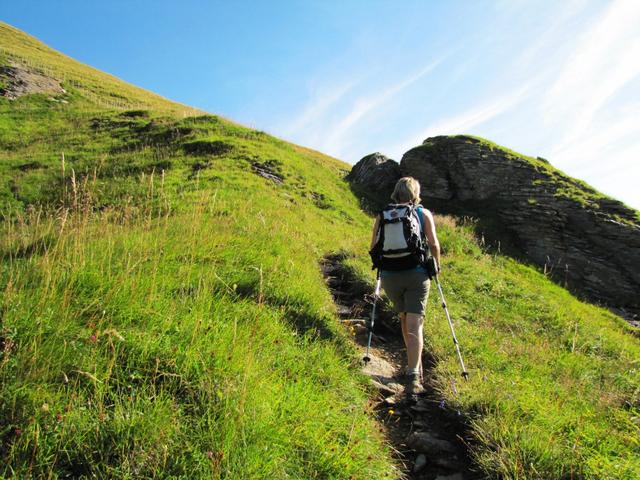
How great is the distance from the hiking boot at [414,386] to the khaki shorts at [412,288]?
906mm

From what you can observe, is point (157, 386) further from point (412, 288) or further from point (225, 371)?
point (412, 288)

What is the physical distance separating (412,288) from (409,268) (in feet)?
1.01

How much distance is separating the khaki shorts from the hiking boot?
91cm

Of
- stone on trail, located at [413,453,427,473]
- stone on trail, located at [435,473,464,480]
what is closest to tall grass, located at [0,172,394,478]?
stone on trail, located at [413,453,427,473]

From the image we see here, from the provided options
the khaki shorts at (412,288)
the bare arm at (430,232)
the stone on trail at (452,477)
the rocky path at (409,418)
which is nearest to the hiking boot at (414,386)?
the rocky path at (409,418)

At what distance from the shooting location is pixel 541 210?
21.7 meters

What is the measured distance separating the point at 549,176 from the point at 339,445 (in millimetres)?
25654

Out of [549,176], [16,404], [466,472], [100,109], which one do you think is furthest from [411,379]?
[100,109]

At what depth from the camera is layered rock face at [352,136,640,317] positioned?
18.9 metres

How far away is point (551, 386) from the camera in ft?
17.7

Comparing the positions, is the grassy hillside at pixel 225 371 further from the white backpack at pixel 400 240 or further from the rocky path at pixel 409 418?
the white backpack at pixel 400 240

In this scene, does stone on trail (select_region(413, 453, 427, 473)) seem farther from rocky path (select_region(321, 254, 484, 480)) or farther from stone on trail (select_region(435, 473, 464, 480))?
stone on trail (select_region(435, 473, 464, 480))

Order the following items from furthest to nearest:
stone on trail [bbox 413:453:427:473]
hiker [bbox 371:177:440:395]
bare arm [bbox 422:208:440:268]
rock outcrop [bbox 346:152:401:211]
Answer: rock outcrop [bbox 346:152:401:211]
bare arm [bbox 422:208:440:268]
hiker [bbox 371:177:440:395]
stone on trail [bbox 413:453:427:473]

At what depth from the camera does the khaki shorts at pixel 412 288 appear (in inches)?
214
